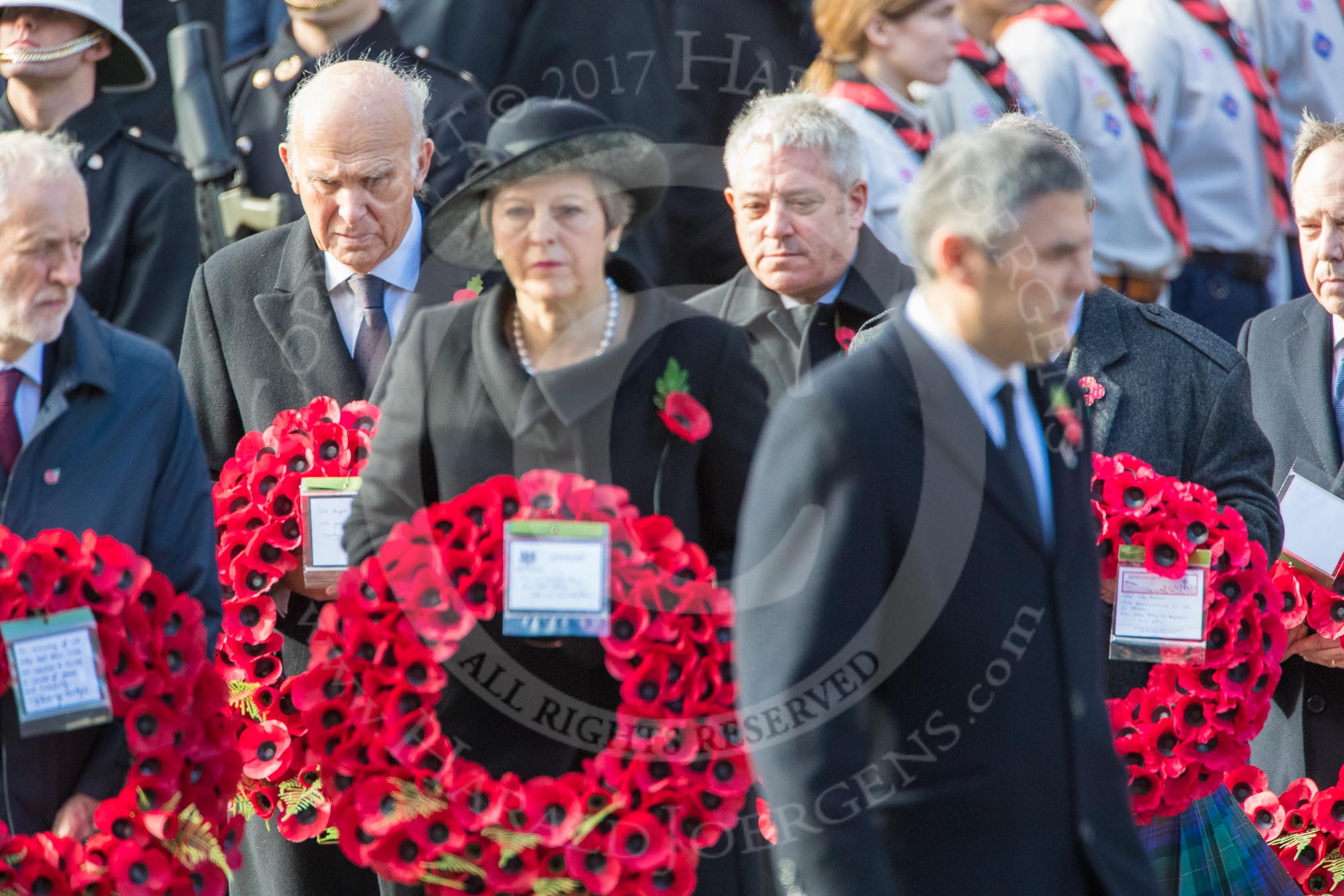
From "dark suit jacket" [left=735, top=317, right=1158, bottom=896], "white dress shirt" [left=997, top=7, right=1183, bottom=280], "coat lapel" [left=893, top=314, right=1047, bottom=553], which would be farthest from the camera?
"white dress shirt" [left=997, top=7, right=1183, bottom=280]

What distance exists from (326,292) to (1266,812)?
2.78m

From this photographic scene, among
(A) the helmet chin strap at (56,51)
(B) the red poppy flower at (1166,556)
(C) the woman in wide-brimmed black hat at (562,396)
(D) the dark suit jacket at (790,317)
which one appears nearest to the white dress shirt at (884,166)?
(D) the dark suit jacket at (790,317)

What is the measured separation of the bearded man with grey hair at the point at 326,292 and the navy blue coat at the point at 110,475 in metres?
0.73

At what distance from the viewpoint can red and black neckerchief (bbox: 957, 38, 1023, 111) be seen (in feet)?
24.5

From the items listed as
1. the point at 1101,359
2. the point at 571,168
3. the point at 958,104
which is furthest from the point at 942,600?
the point at 958,104

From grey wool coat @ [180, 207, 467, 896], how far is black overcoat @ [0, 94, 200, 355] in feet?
2.30

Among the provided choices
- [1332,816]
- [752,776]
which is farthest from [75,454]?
[1332,816]

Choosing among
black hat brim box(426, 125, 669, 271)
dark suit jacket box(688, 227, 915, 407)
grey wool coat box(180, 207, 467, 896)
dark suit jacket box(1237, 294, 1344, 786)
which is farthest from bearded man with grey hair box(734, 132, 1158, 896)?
dark suit jacket box(1237, 294, 1344, 786)

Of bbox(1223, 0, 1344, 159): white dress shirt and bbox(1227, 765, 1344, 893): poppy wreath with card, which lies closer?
bbox(1227, 765, 1344, 893): poppy wreath with card

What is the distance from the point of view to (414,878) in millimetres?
4316

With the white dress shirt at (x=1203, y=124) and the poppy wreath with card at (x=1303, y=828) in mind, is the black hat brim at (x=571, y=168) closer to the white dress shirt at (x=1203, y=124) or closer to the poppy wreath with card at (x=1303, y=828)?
the poppy wreath with card at (x=1303, y=828)

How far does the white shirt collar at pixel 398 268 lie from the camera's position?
5.56 m

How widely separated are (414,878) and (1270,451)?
7.96ft

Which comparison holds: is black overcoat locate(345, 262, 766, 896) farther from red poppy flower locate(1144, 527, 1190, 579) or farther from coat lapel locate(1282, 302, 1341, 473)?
coat lapel locate(1282, 302, 1341, 473)
